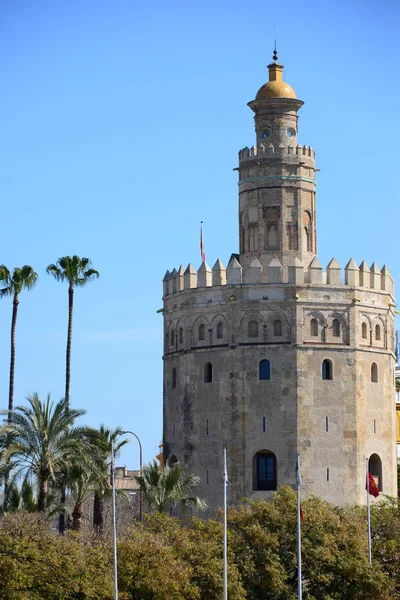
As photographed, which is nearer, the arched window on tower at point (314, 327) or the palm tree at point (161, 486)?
the palm tree at point (161, 486)

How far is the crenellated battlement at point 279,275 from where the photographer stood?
8156 cm

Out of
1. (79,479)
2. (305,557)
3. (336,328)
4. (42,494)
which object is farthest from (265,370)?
(42,494)

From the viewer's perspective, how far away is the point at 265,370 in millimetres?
81000

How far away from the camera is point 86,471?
67.5 meters

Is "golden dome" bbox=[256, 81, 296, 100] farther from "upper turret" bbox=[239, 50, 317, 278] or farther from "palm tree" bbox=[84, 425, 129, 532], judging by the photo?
"palm tree" bbox=[84, 425, 129, 532]

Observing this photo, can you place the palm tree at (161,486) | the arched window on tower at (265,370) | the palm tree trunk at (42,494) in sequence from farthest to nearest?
the arched window on tower at (265,370), the palm tree at (161,486), the palm tree trunk at (42,494)

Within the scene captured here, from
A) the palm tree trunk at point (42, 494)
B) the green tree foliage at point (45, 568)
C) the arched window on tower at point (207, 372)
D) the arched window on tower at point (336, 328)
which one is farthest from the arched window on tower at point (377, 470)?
the green tree foliage at point (45, 568)

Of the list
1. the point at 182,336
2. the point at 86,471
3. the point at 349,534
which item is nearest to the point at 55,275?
the point at 182,336

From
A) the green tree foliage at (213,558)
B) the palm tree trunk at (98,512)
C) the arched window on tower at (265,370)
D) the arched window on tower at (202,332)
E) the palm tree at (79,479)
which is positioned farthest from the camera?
the arched window on tower at (202,332)

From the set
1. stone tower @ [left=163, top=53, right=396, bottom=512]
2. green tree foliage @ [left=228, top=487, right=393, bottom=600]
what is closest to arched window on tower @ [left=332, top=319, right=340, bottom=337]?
stone tower @ [left=163, top=53, right=396, bottom=512]

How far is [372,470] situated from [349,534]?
56.5ft

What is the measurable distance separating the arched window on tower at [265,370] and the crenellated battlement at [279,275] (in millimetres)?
3754

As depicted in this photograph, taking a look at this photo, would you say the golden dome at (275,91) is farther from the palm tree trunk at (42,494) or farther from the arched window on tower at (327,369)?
the palm tree trunk at (42,494)

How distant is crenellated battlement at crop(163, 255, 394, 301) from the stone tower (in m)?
0.07
